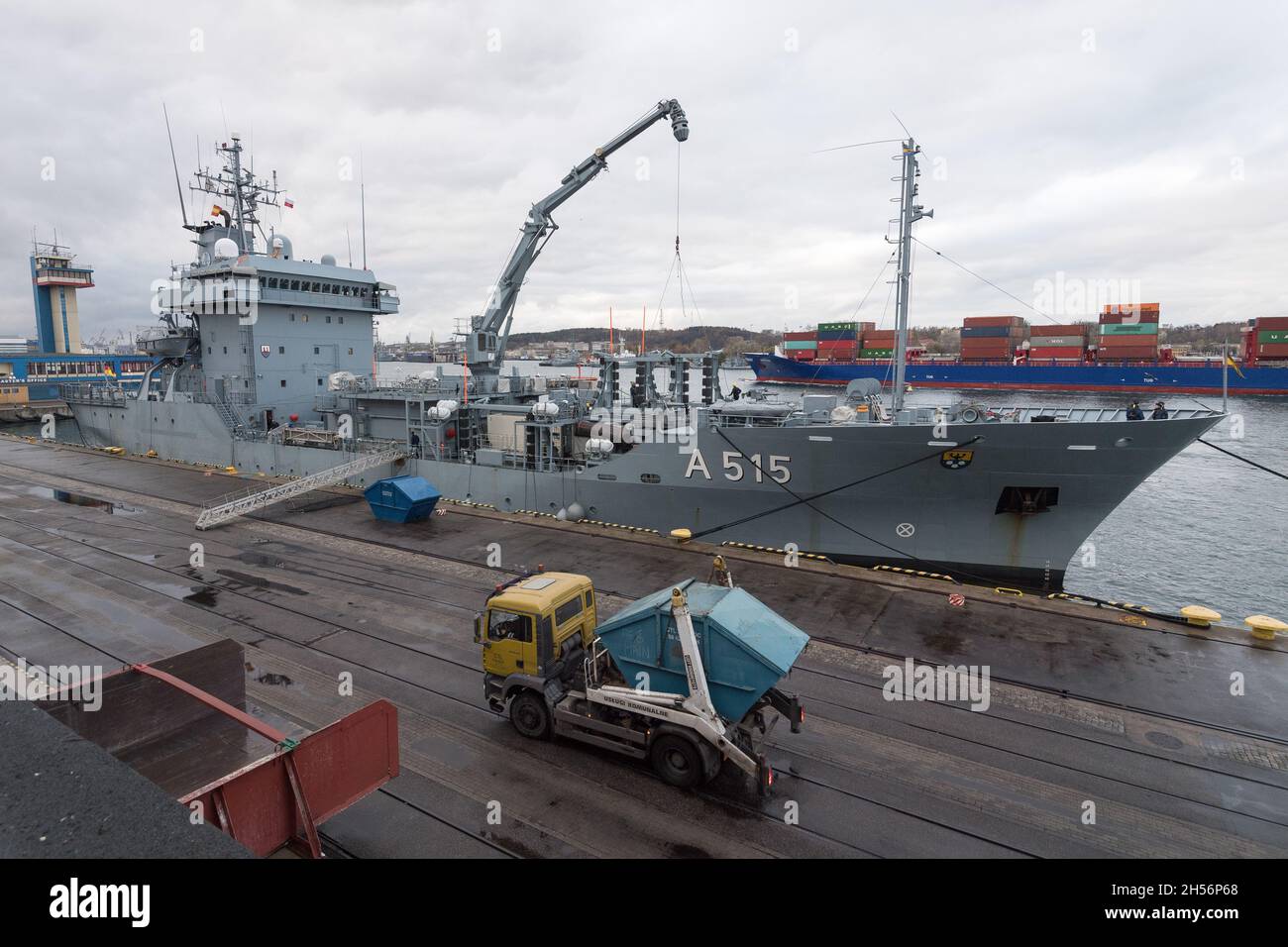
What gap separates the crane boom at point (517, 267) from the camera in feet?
80.2

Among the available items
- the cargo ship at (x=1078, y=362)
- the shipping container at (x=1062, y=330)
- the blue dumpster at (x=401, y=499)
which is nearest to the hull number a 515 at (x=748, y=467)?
the blue dumpster at (x=401, y=499)

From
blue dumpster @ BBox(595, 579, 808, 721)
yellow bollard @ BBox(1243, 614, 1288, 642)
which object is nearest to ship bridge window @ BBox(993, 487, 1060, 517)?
yellow bollard @ BBox(1243, 614, 1288, 642)

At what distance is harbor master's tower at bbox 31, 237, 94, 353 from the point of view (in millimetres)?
68500

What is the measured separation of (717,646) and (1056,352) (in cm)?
8564

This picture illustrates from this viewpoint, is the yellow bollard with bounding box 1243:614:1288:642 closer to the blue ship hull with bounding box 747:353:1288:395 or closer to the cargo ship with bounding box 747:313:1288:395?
the blue ship hull with bounding box 747:353:1288:395

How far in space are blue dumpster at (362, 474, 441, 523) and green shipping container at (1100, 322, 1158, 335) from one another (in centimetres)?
8214

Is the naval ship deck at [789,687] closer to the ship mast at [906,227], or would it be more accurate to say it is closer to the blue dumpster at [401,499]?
the blue dumpster at [401,499]

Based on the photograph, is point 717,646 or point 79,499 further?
point 79,499

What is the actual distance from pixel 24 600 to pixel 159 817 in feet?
49.6

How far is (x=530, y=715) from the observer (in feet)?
28.5

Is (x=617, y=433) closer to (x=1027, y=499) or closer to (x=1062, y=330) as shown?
(x=1027, y=499)

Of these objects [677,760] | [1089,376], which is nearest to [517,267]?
[677,760]

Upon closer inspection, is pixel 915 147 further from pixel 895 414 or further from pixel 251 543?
pixel 251 543
